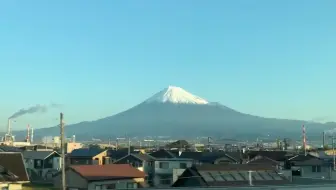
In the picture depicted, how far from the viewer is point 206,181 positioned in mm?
19969

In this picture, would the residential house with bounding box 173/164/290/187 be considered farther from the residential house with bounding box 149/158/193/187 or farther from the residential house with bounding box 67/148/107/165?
the residential house with bounding box 67/148/107/165

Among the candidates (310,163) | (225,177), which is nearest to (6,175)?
(225,177)

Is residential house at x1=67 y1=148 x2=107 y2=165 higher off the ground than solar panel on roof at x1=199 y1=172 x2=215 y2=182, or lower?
lower

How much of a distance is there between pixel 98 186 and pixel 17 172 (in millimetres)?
4700

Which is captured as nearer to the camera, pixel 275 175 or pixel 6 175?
pixel 6 175

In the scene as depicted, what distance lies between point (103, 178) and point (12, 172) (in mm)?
5146

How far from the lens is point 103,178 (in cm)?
2445

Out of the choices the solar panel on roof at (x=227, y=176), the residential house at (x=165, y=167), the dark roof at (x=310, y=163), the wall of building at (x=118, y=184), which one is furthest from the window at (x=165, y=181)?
the dark roof at (x=310, y=163)

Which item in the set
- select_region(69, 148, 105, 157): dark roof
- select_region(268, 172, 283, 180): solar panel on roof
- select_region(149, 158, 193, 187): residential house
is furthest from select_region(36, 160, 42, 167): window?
select_region(268, 172, 283, 180): solar panel on roof

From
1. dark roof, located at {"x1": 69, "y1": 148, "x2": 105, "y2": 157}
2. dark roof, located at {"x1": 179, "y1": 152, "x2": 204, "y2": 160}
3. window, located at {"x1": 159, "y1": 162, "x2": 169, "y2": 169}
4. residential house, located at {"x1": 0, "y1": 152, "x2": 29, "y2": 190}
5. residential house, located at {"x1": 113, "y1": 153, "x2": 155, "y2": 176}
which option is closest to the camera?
residential house, located at {"x1": 0, "y1": 152, "x2": 29, "y2": 190}

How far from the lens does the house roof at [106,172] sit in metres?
24.7

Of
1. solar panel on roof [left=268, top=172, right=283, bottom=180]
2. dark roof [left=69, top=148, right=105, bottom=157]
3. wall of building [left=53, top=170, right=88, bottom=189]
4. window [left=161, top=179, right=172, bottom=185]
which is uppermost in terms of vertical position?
solar panel on roof [left=268, top=172, right=283, bottom=180]

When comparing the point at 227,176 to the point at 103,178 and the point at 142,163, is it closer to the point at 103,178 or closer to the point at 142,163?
the point at 103,178

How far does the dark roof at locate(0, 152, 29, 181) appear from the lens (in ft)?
70.9
